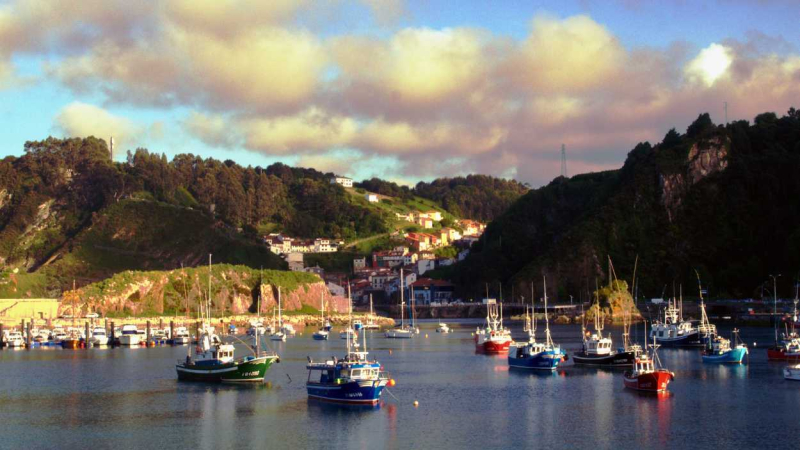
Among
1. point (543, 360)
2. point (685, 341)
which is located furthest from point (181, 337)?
point (685, 341)

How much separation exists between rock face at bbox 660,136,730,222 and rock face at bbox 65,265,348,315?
2650 inches

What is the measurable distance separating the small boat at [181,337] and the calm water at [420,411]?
3165 cm

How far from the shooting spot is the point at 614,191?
643 ft

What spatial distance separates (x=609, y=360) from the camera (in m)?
68.4

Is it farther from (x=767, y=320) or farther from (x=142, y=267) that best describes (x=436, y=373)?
(x=142, y=267)

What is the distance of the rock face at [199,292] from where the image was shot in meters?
140

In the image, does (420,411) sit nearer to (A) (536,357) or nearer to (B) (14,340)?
(A) (536,357)

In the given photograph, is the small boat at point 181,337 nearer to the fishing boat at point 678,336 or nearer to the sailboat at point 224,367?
the sailboat at point 224,367

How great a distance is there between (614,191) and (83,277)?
109408 mm

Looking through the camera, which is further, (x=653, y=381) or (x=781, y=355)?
(x=781, y=355)

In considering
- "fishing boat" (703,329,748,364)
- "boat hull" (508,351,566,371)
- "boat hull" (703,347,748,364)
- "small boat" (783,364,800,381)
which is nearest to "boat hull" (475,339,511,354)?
"boat hull" (508,351,566,371)

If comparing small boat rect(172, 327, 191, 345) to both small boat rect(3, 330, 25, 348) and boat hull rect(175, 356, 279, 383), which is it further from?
boat hull rect(175, 356, 279, 383)

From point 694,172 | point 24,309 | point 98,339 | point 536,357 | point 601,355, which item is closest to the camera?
point 536,357

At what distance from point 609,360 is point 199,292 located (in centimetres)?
9021
